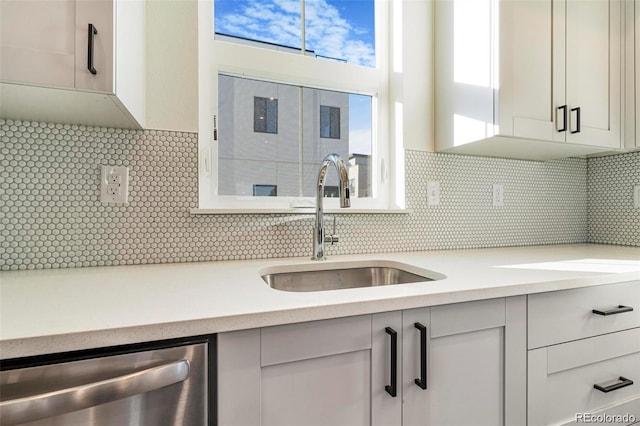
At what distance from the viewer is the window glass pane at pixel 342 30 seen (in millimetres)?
1530

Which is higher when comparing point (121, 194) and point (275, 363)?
point (121, 194)

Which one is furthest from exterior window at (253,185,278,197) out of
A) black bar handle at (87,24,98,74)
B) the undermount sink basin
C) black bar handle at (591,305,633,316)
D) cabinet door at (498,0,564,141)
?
black bar handle at (591,305,633,316)

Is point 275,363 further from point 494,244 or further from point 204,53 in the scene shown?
point 494,244

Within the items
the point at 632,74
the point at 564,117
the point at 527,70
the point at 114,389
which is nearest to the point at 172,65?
the point at 114,389

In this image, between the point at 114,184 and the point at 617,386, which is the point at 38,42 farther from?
the point at 617,386

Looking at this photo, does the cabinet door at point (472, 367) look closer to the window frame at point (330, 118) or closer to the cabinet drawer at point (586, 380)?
the cabinet drawer at point (586, 380)

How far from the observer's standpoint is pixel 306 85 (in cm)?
147

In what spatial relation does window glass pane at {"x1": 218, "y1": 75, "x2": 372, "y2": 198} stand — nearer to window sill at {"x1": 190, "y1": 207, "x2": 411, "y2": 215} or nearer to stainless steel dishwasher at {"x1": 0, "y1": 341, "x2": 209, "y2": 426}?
window sill at {"x1": 190, "y1": 207, "x2": 411, "y2": 215}

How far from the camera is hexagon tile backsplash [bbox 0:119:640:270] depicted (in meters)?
1.04

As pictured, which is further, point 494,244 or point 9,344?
point 494,244

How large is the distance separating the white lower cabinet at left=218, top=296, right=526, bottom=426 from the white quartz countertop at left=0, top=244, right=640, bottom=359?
45mm

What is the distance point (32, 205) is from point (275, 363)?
0.96 m

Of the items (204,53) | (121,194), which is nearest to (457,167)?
(204,53)

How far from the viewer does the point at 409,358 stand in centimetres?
78
